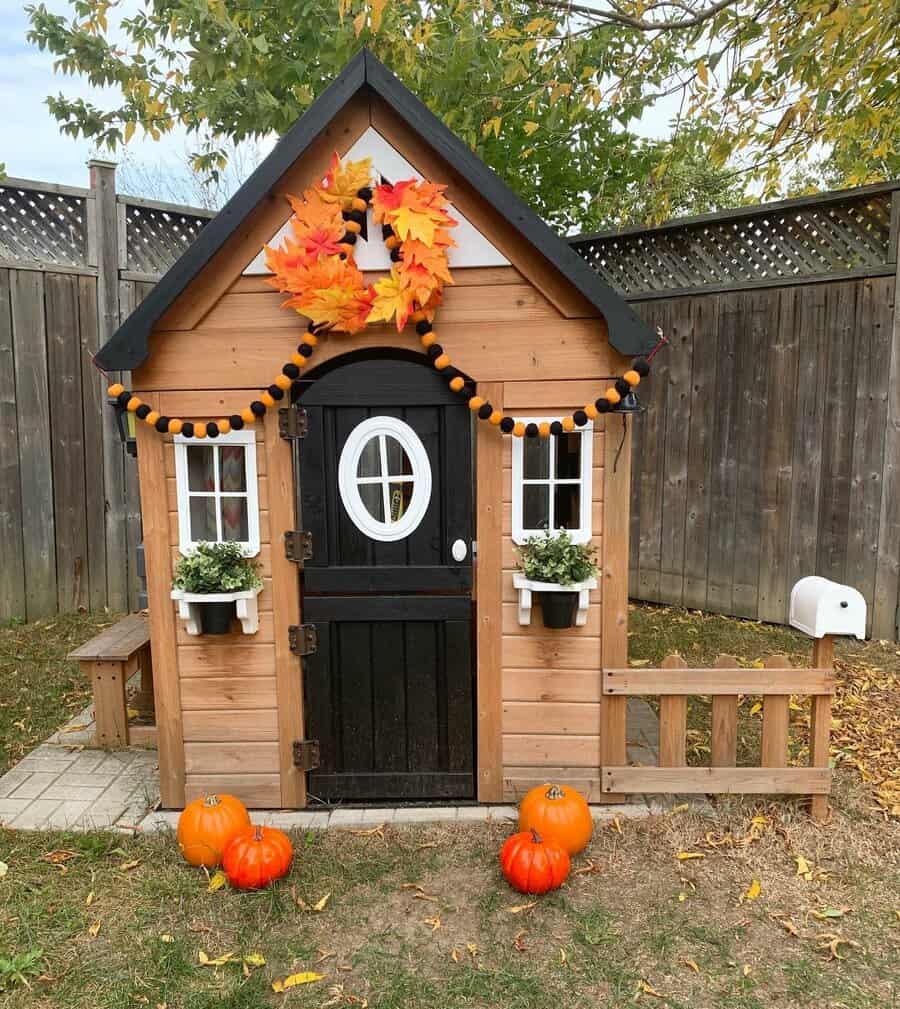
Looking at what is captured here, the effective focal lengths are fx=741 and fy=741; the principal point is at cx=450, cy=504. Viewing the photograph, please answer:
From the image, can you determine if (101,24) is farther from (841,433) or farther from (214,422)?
(841,433)

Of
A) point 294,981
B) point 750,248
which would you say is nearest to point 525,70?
point 750,248

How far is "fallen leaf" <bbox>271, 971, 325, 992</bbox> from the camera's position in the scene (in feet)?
7.93

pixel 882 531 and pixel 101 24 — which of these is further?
pixel 101 24

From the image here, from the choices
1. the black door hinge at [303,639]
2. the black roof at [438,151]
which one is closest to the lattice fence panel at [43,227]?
the black roof at [438,151]

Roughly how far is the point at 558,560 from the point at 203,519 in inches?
64.0

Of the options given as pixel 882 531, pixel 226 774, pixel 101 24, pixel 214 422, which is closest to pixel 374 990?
pixel 226 774

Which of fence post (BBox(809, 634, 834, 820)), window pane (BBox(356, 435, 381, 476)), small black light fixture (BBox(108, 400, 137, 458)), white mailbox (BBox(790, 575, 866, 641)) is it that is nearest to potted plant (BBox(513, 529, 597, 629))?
window pane (BBox(356, 435, 381, 476))

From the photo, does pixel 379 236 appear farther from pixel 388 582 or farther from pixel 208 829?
pixel 208 829

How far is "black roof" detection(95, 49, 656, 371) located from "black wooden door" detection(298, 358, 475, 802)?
0.70 meters

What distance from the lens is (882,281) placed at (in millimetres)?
5277

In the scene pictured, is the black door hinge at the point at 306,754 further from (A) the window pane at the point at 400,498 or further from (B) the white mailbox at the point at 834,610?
(B) the white mailbox at the point at 834,610

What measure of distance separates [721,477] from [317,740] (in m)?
4.15

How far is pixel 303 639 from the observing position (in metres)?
3.42

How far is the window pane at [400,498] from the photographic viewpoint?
335cm
